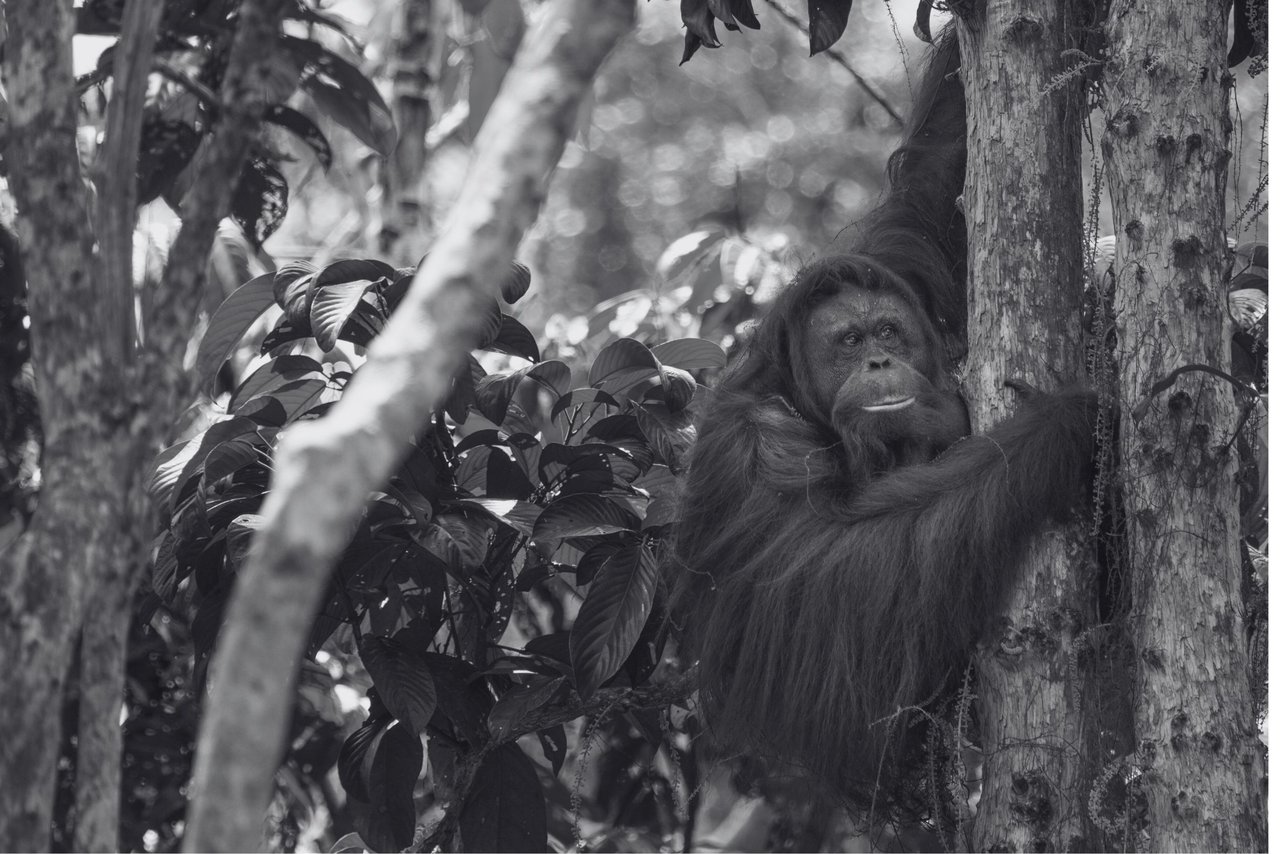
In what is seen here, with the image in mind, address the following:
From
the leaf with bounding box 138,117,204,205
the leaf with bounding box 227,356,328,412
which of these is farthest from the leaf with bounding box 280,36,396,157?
the leaf with bounding box 227,356,328,412

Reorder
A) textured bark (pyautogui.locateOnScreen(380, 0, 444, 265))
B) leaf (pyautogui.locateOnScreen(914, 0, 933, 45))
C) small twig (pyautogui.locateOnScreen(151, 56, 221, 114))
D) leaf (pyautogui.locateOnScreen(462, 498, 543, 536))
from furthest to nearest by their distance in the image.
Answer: textured bark (pyautogui.locateOnScreen(380, 0, 444, 265))
leaf (pyautogui.locateOnScreen(914, 0, 933, 45))
leaf (pyautogui.locateOnScreen(462, 498, 543, 536))
small twig (pyautogui.locateOnScreen(151, 56, 221, 114))

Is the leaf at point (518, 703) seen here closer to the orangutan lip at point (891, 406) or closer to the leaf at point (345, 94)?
the orangutan lip at point (891, 406)

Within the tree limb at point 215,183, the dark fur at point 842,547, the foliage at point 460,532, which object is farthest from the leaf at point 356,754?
the tree limb at point 215,183

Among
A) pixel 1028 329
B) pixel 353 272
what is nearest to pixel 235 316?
pixel 353 272

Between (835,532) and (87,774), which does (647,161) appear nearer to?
(835,532)

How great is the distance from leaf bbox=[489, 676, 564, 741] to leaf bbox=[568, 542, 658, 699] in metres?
0.16

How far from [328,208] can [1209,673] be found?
876cm

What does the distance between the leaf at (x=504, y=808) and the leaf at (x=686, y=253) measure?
6.60 ft

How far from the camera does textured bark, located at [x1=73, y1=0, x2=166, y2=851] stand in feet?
4.86

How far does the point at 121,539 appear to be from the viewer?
63.1 inches

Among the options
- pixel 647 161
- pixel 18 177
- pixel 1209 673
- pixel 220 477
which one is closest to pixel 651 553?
pixel 220 477

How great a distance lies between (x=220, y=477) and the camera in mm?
2932

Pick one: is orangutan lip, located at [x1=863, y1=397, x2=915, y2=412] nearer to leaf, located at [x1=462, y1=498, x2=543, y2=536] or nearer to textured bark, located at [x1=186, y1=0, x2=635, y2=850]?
leaf, located at [x1=462, y1=498, x2=543, y2=536]

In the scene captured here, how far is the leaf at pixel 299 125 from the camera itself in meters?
4.09
